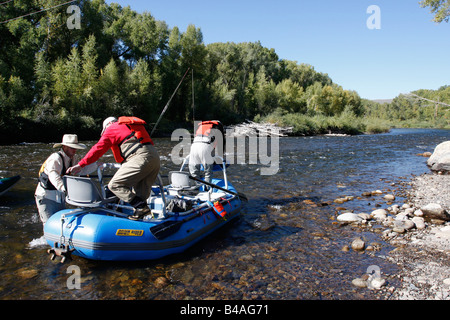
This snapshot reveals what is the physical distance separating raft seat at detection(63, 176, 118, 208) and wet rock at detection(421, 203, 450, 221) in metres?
7.58

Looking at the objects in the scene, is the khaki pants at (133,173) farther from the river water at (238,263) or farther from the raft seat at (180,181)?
the raft seat at (180,181)

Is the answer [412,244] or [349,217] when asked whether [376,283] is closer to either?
[412,244]

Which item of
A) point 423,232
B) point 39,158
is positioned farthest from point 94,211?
point 39,158

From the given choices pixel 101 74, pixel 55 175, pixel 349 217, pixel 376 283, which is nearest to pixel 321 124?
pixel 101 74

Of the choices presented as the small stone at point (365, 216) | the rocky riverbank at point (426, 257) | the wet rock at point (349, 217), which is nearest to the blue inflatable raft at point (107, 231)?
the rocky riverbank at point (426, 257)

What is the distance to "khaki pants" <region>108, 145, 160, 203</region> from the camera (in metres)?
A: 5.03

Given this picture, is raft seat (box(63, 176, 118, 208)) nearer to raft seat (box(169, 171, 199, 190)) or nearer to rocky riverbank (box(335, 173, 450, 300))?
raft seat (box(169, 171, 199, 190))

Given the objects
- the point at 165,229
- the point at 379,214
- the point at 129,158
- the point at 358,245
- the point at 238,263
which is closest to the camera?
the point at 129,158

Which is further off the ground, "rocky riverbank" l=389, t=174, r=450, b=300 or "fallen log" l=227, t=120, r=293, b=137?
Answer: "fallen log" l=227, t=120, r=293, b=137

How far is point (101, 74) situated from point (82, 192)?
107ft

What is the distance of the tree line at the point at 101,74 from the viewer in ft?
88.7

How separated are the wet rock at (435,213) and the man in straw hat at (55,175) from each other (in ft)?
25.7

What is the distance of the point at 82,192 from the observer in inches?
193

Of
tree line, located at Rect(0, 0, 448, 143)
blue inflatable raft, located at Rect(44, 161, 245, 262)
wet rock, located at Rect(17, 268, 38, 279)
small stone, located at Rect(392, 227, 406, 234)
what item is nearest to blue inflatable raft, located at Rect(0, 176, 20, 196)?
blue inflatable raft, located at Rect(44, 161, 245, 262)
